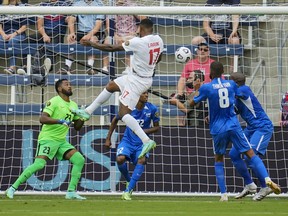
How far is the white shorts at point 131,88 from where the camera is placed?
15023mm

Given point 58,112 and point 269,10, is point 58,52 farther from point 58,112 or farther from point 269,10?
point 269,10

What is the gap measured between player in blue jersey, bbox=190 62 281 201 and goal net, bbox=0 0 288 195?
8.29ft

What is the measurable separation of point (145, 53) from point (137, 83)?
0.48m

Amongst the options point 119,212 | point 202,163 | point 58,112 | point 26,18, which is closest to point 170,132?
point 202,163

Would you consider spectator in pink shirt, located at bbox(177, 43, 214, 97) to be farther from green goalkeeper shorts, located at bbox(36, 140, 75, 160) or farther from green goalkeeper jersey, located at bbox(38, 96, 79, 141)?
green goalkeeper shorts, located at bbox(36, 140, 75, 160)

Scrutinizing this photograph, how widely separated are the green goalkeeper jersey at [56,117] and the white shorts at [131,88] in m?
1.57

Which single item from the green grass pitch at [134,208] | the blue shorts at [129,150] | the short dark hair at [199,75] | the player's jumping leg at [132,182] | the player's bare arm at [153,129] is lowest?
the green grass pitch at [134,208]

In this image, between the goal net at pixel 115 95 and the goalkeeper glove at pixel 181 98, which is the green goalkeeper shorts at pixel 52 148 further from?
the goalkeeper glove at pixel 181 98

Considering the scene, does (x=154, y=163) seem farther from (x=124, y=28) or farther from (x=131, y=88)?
(x=131, y=88)

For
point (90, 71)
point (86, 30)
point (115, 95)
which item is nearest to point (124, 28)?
point (86, 30)

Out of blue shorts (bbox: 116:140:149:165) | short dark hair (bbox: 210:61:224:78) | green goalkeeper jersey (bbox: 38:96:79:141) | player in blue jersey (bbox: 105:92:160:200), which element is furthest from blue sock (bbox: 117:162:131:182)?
short dark hair (bbox: 210:61:224:78)

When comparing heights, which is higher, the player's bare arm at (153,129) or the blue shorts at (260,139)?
the player's bare arm at (153,129)

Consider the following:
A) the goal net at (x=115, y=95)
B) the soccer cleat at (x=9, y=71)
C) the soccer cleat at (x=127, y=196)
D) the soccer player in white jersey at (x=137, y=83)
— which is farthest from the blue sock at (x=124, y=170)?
the soccer cleat at (x=9, y=71)

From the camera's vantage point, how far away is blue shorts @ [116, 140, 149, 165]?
16922 millimetres
